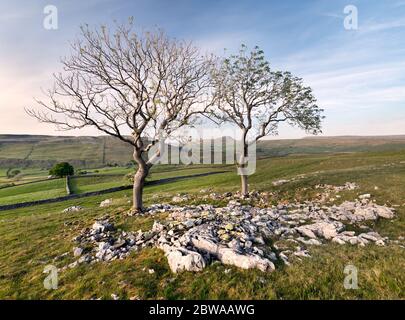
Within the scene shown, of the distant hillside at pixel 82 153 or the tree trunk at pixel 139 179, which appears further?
the distant hillside at pixel 82 153

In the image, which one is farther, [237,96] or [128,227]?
[237,96]

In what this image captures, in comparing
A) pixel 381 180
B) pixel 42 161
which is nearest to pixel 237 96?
pixel 381 180

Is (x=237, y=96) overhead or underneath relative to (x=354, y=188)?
overhead

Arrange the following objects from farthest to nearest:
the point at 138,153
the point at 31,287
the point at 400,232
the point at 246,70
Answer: the point at 246,70
the point at 138,153
the point at 400,232
the point at 31,287

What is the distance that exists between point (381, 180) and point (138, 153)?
28372 mm

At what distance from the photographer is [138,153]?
19.6 metres

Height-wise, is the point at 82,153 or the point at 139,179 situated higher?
the point at 139,179

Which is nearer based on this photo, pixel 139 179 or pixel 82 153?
pixel 139 179

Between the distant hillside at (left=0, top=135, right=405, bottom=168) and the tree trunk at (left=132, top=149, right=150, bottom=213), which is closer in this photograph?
the tree trunk at (left=132, top=149, right=150, bottom=213)

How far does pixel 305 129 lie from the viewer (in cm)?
2619

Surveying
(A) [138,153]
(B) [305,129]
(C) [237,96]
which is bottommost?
(A) [138,153]

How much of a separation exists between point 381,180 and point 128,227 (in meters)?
29.2
